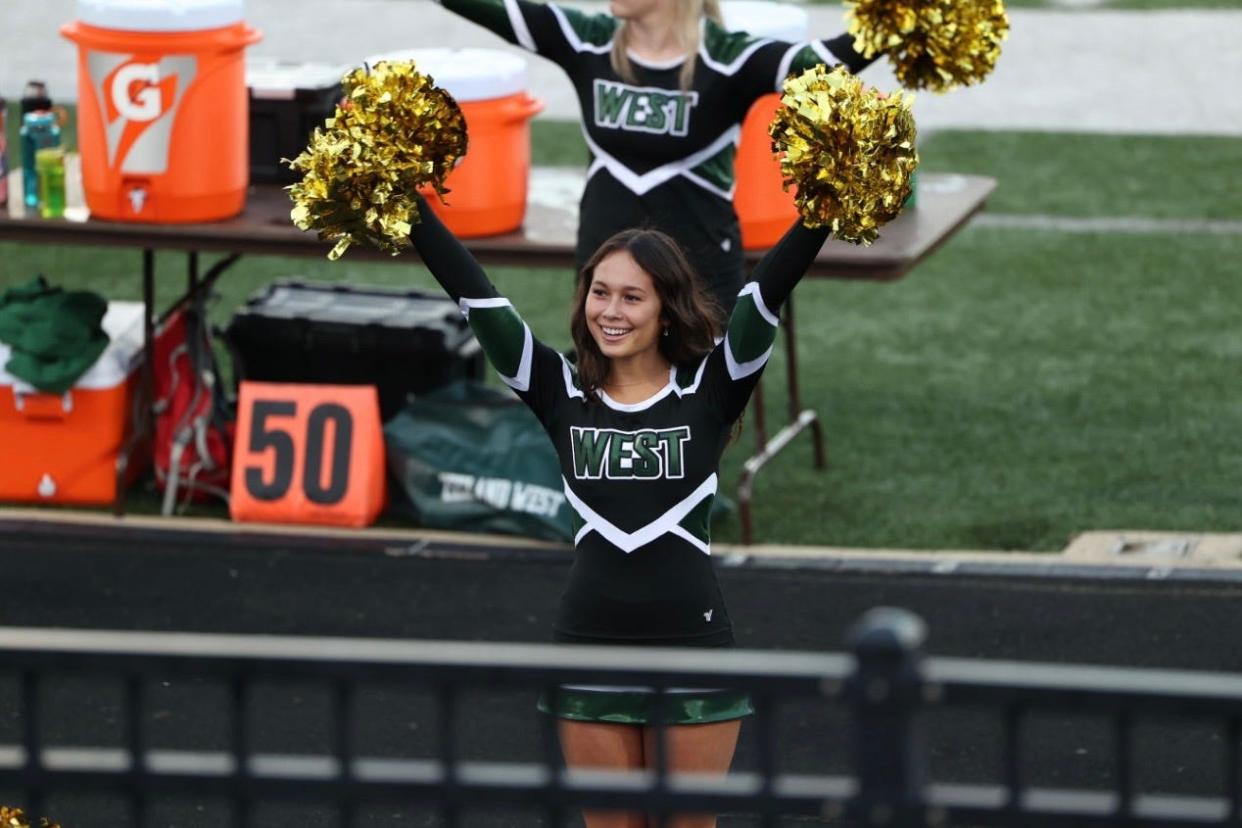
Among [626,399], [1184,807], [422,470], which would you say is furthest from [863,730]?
[422,470]

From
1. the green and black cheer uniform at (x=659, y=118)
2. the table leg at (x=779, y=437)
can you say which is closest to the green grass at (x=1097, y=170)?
the table leg at (x=779, y=437)

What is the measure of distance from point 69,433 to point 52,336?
351mm

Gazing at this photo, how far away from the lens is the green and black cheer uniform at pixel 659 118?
19.8ft

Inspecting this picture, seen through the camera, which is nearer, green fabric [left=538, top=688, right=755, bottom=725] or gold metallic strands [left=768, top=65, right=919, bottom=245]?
gold metallic strands [left=768, top=65, right=919, bottom=245]

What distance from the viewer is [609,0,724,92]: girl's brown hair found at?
237 inches

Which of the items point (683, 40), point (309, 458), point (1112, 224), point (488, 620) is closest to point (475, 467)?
point (309, 458)

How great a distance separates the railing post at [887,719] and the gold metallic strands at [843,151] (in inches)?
Answer: 61.7

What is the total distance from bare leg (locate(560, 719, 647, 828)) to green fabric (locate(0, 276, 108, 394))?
4.07 m

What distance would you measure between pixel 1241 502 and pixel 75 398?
4003 millimetres

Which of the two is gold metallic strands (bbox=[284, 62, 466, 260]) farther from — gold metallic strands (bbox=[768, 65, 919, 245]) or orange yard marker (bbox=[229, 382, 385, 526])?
orange yard marker (bbox=[229, 382, 385, 526])

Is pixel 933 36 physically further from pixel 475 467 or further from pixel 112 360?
pixel 112 360

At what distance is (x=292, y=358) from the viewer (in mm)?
8000

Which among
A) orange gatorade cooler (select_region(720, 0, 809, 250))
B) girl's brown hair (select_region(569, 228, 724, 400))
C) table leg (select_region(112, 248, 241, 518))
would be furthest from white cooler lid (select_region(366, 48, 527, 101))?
girl's brown hair (select_region(569, 228, 724, 400))

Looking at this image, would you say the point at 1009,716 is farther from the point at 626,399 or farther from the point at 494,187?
the point at 494,187
